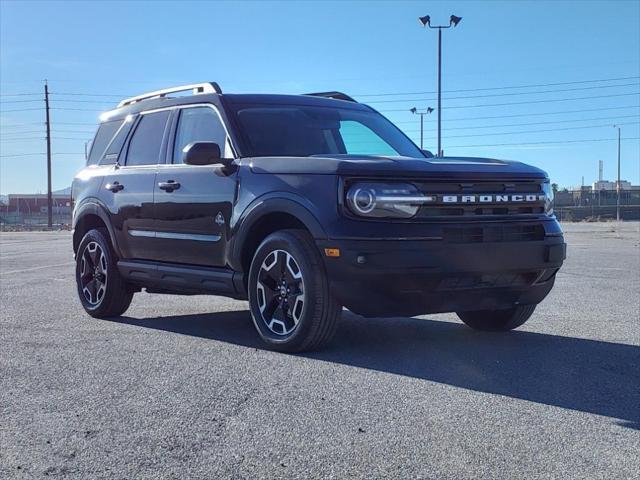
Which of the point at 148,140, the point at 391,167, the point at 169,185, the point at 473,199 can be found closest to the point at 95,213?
the point at 148,140

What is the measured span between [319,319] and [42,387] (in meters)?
1.82

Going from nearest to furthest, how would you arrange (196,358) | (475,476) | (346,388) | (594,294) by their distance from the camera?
(475,476), (346,388), (196,358), (594,294)

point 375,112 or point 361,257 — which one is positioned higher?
point 375,112

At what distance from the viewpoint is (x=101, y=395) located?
176 inches

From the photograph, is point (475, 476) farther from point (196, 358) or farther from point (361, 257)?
point (196, 358)

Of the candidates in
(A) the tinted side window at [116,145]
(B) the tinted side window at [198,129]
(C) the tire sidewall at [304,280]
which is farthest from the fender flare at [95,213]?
(C) the tire sidewall at [304,280]

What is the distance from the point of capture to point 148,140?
7383mm

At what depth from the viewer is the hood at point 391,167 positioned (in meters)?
5.19

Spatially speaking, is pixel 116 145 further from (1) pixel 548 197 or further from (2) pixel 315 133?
(1) pixel 548 197

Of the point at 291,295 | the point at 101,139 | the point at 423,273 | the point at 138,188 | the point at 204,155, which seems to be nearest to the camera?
the point at 423,273

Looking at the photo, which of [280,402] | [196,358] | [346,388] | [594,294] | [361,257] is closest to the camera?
[280,402]

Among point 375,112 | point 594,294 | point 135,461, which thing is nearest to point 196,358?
point 135,461

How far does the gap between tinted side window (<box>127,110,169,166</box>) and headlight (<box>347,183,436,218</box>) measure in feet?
8.78

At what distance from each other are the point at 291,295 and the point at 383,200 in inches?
39.3
